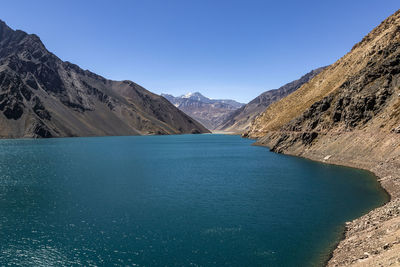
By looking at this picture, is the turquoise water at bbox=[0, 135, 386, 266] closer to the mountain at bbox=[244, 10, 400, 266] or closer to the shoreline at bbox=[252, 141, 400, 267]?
the shoreline at bbox=[252, 141, 400, 267]

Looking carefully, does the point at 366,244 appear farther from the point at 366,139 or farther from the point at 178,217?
the point at 366,139

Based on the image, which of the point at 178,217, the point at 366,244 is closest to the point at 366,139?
the point at 366,244

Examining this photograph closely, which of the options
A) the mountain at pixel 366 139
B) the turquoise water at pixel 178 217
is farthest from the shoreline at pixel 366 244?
the turquoise water at pixel 178 217

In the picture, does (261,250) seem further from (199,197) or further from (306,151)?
(306,151)

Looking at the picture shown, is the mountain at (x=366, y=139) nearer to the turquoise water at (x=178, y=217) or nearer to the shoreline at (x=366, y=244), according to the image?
the shoreline at (x=366, y=244)

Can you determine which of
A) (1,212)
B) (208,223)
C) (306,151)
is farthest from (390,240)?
(306,151)
